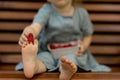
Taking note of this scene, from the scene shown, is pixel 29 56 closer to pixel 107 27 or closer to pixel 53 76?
pixel 53 76

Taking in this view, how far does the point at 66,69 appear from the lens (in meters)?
0.99

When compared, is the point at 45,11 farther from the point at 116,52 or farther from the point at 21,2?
the point at 116,52

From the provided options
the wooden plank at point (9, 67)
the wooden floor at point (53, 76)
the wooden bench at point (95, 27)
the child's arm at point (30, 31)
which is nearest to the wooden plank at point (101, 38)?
the wooden bench at point (95, 27)

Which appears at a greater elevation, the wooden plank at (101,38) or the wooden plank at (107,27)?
the wooden plank at (107,27)

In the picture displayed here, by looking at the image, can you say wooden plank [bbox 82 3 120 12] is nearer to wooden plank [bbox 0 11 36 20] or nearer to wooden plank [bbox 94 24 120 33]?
wooden plank [bbox 94 24 120 33]

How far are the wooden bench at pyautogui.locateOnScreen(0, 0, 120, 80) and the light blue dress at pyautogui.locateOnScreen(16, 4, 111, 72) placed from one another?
0.19 metres

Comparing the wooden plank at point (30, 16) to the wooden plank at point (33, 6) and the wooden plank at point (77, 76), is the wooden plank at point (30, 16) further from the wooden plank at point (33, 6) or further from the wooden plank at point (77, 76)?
the wooden plank at point (77, 76)

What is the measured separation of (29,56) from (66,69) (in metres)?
0.12

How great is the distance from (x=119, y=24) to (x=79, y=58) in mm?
389

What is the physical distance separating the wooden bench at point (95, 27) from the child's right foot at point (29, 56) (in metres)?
0.39

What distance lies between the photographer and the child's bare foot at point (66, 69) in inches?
37.4

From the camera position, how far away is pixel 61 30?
121cm

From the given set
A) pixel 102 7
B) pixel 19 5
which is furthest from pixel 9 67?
pixel 102 7

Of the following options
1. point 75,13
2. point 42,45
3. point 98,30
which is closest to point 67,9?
point 75,13
